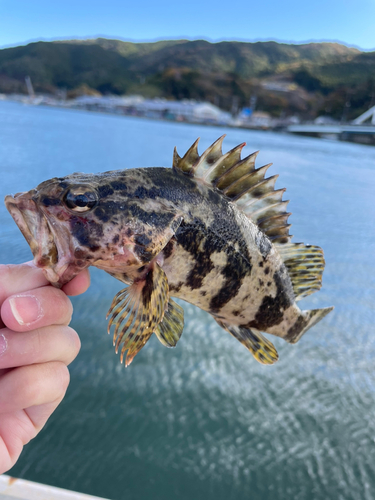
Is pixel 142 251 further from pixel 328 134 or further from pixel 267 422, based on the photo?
pixel 328 134

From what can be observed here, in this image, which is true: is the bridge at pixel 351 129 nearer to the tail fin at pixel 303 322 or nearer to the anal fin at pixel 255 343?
the tail fin at pixel 303 322

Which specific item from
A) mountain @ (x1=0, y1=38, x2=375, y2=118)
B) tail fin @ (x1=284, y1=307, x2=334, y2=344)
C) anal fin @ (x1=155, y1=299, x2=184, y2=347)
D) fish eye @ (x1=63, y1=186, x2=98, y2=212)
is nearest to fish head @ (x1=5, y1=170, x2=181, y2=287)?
fish eye @ (x1=63, y1=186, x2=98, y2=212)

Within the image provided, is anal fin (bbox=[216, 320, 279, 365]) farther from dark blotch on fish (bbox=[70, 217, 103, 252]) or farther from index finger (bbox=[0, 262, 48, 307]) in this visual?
index finger (bbox=[0, 262, 48, 307])

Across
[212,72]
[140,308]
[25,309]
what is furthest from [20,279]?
[212,72]

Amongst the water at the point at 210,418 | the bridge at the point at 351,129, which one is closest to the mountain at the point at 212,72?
the bridge at the point at 351,129

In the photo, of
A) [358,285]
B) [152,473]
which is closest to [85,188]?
[152,473]

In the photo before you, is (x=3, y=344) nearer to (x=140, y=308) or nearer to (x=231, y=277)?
(x=140, y=308)

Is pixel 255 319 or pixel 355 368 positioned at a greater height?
pixel 255 319
